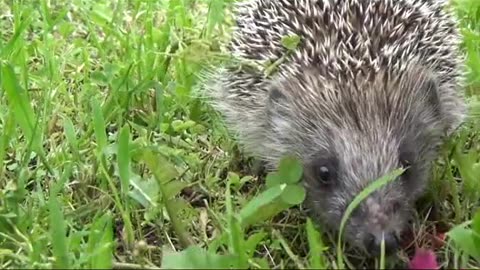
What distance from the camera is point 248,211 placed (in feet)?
8.26

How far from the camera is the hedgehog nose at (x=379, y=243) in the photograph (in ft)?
8.21

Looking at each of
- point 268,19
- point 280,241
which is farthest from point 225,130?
point 280,241

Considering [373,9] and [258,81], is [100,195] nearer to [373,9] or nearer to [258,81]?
[258,81]

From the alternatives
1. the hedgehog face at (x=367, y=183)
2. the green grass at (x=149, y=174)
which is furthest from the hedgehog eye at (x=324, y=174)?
the green grass at (x=149, y=174)

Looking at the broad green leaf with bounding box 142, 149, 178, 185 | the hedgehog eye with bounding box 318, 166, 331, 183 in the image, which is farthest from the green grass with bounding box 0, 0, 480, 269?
the hedgehog eye with bounding box 318, 166, 331, 183

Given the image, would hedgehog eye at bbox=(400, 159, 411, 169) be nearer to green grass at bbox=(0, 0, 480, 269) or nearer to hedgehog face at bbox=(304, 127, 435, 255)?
hedgehog face at bbox=(304, 127, 435, 255)

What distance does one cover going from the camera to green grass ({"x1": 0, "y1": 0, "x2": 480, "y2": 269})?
8.27 feet

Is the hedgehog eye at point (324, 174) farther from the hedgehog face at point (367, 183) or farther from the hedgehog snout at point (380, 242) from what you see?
the hedgehog snout at point (380, 242)

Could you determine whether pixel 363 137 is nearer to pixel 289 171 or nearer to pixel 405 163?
pixel 405 163

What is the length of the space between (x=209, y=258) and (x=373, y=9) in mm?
1448

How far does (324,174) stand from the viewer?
9.61 ft

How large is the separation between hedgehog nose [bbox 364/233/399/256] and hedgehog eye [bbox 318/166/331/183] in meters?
0.39

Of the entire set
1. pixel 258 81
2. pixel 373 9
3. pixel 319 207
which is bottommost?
pixel 319 207

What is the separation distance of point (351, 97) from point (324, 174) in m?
0.26
